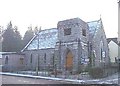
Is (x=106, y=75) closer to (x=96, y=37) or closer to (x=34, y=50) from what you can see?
(x=96, y=37)

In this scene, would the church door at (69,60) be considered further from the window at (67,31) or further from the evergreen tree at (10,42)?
the evergreen tree at (10,42)

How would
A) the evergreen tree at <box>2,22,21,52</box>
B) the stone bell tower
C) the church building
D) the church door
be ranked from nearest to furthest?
the stone bell tower
the church building
the church door
the evergreen tree at <box>2,22,21,52</box>

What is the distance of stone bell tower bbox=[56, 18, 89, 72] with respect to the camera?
35.9 metres

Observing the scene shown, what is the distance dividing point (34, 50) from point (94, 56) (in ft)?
42.1

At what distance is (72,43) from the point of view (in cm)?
3662

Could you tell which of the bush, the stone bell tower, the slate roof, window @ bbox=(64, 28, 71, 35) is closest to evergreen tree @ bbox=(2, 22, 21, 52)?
the slate roof

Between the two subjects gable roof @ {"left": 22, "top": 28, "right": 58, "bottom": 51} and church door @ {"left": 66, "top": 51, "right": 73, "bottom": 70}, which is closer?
church door @ {"left": 66, "top": 51, "right": 73, "bottom": 70}

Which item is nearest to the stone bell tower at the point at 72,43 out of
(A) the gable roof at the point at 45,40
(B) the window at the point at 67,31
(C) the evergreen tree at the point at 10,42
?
(B) the window at the point at 67,31

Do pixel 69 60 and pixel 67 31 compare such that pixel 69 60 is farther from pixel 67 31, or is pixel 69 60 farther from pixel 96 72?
pixel 96 72

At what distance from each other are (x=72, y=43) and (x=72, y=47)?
64 cm

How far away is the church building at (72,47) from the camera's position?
36.1 meters

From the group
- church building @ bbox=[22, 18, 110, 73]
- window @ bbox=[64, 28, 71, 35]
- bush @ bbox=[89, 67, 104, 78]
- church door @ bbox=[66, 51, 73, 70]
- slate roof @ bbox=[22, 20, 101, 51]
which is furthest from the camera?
slate roof @ bbox=[22, 20, 101, 51]

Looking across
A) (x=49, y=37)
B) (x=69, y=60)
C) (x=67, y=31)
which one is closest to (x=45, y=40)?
(x=49, y=37)

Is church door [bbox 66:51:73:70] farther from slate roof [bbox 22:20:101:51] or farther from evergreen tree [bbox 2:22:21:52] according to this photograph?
evergreen tree [bbox 2:22:21:52]
